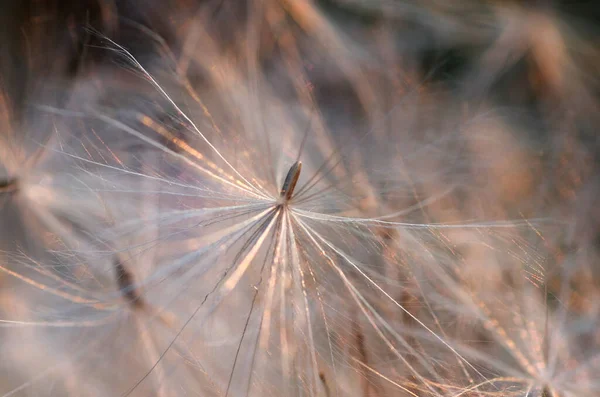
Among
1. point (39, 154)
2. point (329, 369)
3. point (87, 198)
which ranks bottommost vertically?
point (329, 369)

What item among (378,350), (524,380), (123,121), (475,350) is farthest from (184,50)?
(524,380)

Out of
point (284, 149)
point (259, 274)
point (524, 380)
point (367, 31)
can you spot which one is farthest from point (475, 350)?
point (367, 31)

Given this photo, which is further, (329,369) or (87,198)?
(87,198)

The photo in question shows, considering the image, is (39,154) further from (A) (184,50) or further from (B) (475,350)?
(B) (475,350)

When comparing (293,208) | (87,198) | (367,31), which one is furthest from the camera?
(367,31)

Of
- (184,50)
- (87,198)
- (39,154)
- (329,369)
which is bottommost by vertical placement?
(329,369)

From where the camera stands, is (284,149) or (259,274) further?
(284,149)

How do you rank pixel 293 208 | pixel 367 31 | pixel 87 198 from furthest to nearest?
pixel 367 31
pixel 87 198
pixel 293 208

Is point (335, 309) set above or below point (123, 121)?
below

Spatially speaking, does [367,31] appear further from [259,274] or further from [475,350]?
[475,350]
